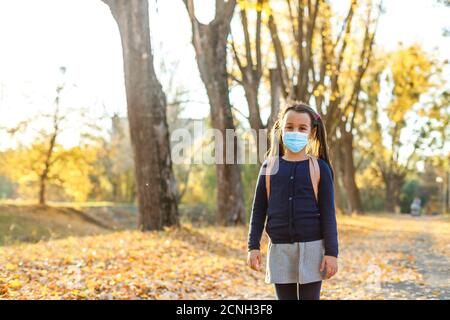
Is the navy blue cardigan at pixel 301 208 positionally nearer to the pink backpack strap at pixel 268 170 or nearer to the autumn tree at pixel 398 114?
the pink backpack strap at pixel 268 170

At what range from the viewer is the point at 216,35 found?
42.5ft

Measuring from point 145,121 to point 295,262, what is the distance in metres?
7.84

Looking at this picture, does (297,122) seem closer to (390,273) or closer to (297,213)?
(297,213)

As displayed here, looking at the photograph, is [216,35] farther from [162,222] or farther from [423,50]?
[423,50]

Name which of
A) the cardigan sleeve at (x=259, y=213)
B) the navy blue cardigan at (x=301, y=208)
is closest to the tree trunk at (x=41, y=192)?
the cardigan sleeve at (x=259, y=213)

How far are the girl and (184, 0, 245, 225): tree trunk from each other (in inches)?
362

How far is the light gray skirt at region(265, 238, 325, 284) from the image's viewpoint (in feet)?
10.4

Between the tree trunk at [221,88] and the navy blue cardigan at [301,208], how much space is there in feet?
30.5

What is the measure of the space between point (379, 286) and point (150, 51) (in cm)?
576

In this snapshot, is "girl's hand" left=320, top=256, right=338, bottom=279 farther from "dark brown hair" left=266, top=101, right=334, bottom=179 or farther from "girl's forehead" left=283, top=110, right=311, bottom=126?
"girl's forehead" left=283, top=110, right=311, bottom=126

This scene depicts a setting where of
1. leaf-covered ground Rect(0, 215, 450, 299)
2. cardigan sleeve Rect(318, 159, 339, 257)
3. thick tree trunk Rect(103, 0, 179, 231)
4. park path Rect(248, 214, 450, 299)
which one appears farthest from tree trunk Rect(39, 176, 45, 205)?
cardigan sleeve Rect(318, 159, 339, 257)

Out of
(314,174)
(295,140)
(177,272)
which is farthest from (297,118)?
(177,272)

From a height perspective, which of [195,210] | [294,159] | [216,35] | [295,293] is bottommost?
[195,210]
